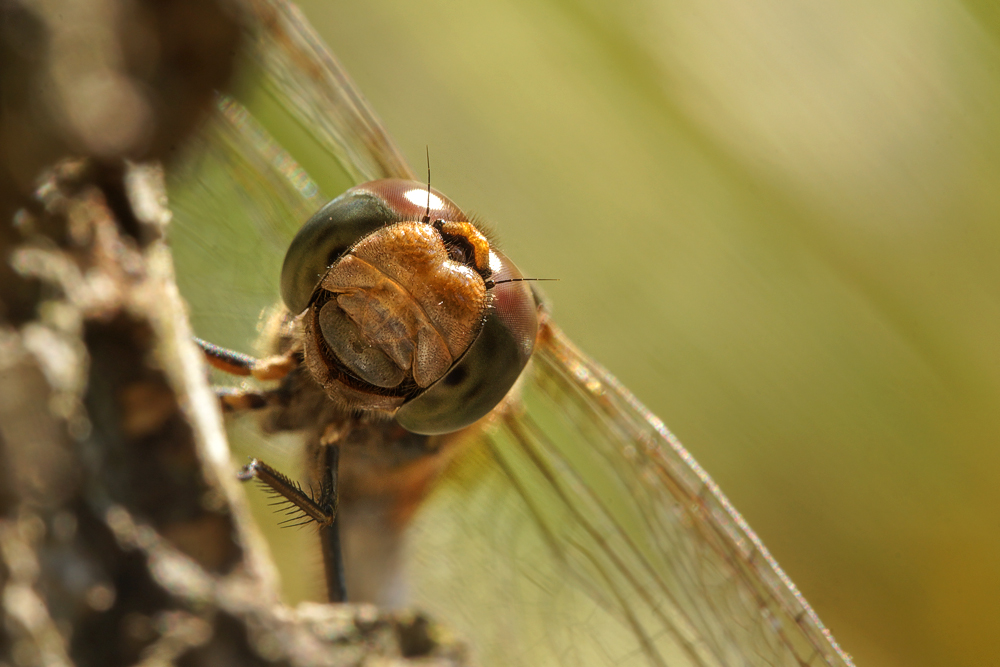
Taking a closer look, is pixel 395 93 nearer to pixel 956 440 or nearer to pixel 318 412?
pixel 318 412

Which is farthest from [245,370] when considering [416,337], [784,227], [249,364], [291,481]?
[784,227]

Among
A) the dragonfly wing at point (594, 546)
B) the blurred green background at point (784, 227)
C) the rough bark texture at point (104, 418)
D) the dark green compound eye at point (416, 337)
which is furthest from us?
the blurred green background at point (784, 227)

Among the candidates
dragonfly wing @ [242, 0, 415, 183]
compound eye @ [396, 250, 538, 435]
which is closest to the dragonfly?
dragonfly wing @ [242, 0, 415, 183]

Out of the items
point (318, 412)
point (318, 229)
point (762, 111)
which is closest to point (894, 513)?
point (762, 111)

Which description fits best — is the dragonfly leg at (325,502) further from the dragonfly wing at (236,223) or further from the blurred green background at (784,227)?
the blurred green background at (784,227)

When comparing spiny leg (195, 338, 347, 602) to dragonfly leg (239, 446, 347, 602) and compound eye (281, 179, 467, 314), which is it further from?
compound eye (281, 179, 467, 314)

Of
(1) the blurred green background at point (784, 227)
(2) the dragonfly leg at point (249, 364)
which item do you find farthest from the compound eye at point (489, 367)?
(1) the blurred green background at point (784, 227)
